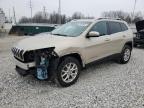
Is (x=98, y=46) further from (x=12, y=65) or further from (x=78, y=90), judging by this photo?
(x=12, y=65)

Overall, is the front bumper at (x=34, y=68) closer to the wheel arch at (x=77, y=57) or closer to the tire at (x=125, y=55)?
the wheel arch at (x=77, y=57)

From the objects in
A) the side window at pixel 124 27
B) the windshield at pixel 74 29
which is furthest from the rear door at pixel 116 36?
the windshield at pixel 74 29

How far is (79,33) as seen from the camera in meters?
5.37

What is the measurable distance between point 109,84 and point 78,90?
0.94 metres

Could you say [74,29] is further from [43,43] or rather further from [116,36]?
[116,36]

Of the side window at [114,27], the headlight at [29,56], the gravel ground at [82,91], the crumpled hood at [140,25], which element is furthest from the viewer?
the crumpled hood at [140,25]

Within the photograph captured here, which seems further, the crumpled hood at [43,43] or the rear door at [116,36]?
the rear door at [116,36]

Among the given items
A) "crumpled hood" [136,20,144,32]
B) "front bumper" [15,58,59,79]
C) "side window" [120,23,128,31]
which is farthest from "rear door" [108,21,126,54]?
"crumpled hood" [136,20,144,32]

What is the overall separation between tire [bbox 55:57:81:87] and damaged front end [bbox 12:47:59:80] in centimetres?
19

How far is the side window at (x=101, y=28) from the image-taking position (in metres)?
5.81

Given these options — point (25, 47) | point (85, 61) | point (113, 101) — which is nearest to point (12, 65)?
point (25, 47)

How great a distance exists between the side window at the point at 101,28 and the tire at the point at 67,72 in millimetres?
1331

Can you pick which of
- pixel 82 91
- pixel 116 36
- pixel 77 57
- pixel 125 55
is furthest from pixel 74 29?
pixel 125 55

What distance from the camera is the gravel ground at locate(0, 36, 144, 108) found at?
4.07 meters
